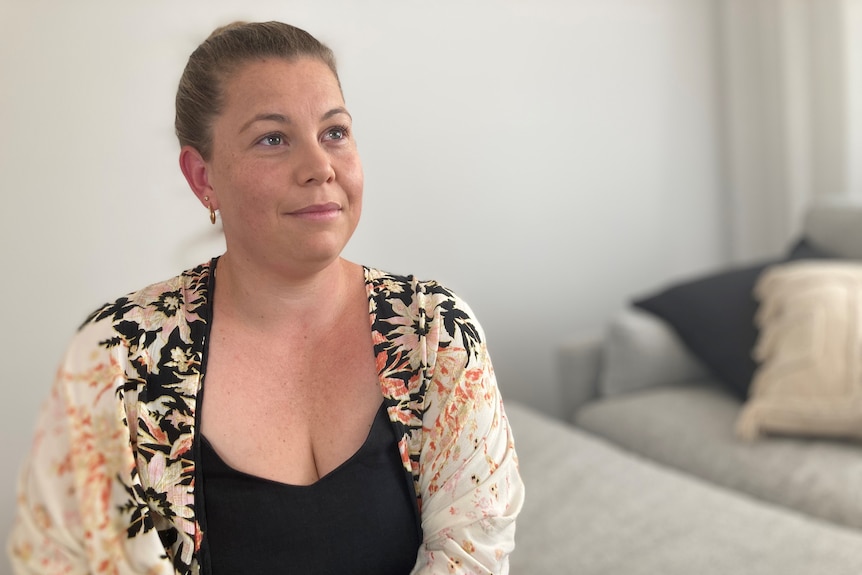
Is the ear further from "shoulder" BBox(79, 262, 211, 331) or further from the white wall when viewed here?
the white wall

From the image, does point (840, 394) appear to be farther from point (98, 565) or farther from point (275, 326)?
point (98, 565)

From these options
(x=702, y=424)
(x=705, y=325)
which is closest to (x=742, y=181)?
(x=705, y=325)

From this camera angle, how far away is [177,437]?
959 mm

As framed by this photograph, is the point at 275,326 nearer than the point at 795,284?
Yes

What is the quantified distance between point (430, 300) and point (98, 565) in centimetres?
47

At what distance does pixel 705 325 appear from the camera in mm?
2479

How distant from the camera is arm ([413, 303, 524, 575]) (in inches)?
39.6

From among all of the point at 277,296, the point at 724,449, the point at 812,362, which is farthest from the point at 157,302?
the point at 812,362

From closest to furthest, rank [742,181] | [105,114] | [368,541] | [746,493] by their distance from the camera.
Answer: [368,541] < [105,114] < [746,493] < [742,181]

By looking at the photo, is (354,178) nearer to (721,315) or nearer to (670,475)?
(670,475)

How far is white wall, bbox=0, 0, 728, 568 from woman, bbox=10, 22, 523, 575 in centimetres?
32

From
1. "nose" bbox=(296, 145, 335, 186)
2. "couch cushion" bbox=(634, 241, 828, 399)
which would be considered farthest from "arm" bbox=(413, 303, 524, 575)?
"couch cushion" bbox=(634, 241, 828, 399)

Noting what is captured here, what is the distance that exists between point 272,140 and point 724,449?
1593 mm

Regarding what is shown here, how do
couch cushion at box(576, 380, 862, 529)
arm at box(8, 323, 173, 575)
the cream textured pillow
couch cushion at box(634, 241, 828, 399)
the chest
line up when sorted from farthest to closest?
couch cushion at box(634, 241, 828, 399) → the cream textured pillow → couch cushion at box(576, 380, 862, 529) → the chest → arm at box(8, 323, 173, 575)
